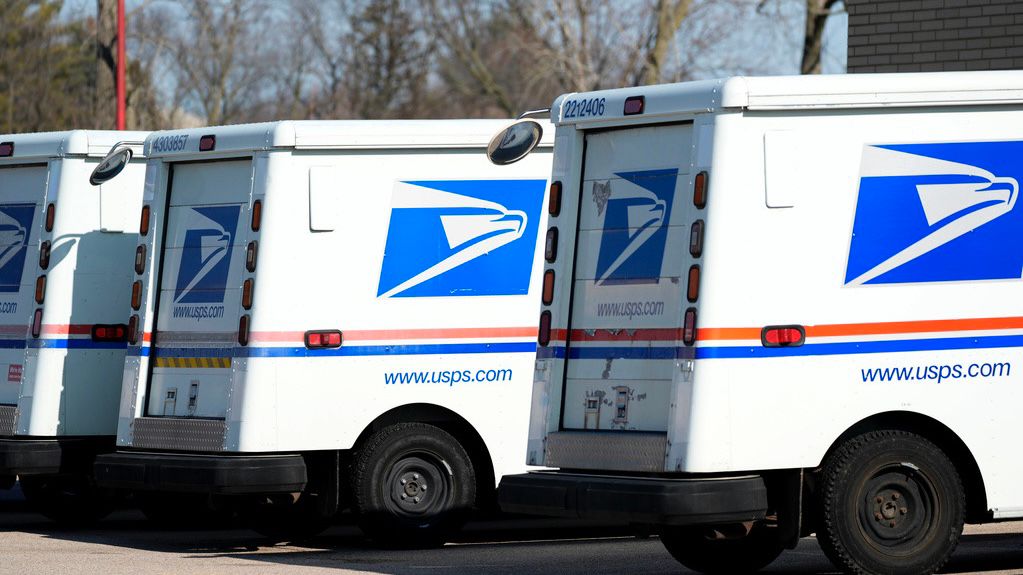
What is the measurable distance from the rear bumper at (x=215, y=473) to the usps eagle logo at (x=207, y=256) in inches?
41.6

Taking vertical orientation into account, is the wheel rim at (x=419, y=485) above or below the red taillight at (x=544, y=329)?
below

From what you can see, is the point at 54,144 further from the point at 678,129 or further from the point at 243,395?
the point at 678,129

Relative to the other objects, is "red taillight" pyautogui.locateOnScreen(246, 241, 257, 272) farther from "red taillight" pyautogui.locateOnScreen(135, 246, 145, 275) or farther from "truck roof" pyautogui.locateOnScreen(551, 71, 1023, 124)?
"truck roof" pyautogui.locateOnScreen(551, 71, 1023, 124)

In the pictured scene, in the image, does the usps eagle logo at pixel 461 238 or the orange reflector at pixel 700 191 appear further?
the usps eagle logo at pixel 461 238

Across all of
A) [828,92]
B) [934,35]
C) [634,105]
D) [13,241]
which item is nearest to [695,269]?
[634,105]

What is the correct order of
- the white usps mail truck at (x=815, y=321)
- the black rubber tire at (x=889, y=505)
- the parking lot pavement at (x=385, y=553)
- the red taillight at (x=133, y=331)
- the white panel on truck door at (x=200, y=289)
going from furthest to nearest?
the red taillight at (x=133, y=331)
the white panel on truck door at (x=200, y=289)
the parking lot pavement at (x=385, y=553)
the black rubber tire at (x=889, y=505)
the white usps mail truck at (x=815, y=321)

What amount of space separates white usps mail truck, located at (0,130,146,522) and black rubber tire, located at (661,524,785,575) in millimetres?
4877

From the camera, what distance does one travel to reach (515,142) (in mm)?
9852

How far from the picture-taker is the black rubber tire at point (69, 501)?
1334 centimetres

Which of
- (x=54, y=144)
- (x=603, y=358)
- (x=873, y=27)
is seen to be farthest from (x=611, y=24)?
(x=603, y=358)

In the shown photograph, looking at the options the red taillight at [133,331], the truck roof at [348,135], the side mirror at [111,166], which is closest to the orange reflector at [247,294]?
the truck roof at [348,135]

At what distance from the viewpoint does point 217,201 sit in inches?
452

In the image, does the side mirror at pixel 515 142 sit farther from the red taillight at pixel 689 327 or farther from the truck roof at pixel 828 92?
the red taillight at pixel 689 327

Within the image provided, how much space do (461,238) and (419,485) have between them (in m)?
1.60
